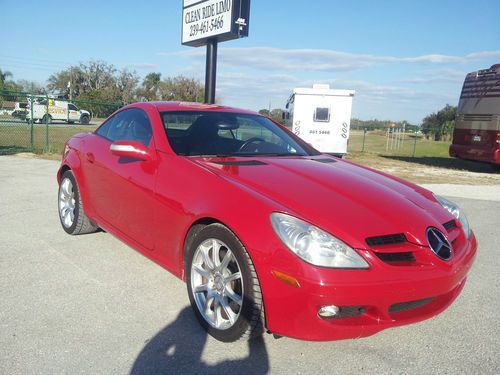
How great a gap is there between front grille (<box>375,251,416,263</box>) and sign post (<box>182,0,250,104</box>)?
950 cm

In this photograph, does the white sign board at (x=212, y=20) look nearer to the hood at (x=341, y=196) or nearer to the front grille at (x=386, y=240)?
the hood at (x=341, y=196)

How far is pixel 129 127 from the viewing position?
13.5 feet

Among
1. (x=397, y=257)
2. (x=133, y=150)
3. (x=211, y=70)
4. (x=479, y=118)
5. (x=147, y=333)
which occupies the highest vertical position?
(x=211, y=70)

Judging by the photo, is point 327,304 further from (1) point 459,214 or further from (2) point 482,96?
(2) point 482,96

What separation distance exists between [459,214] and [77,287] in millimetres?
2984

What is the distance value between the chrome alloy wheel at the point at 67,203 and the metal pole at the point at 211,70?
741 centimetres

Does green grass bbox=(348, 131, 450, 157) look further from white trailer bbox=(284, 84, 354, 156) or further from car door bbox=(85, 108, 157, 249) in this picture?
car door bbox=(85, 108, 157, 249)

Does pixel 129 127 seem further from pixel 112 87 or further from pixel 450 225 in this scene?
pixel 112 87

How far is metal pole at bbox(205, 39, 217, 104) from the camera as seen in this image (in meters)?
11.8

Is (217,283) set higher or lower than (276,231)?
lower

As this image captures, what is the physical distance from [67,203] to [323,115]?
12660 mm

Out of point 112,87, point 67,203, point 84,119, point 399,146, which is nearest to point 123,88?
point 112,87

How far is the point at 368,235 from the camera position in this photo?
242 centimetres

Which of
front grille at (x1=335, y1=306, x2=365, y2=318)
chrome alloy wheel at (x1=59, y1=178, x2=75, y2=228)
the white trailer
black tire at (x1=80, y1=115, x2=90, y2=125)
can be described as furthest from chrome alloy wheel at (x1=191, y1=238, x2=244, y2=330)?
black tire at (x1=80, y1=115, x2=90, y2=125)
